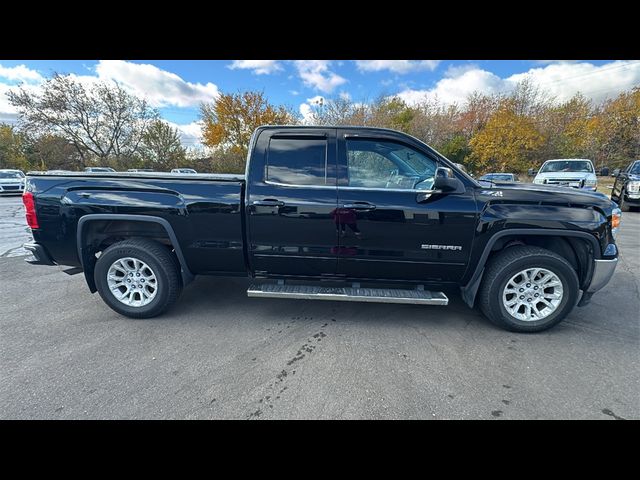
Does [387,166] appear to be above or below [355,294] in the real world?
above

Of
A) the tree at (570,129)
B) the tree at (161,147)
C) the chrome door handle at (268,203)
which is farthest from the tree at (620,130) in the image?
the tree at (161,147)

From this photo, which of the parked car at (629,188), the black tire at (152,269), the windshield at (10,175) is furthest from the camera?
the windshield at (10,175)

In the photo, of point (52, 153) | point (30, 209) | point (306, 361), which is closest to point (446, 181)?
point (306, 361)

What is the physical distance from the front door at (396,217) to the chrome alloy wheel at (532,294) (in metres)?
0.57

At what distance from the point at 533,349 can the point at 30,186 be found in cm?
551

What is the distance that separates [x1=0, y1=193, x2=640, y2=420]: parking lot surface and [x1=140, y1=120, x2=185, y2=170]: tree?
1213 inches

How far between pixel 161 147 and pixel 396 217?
3372cm

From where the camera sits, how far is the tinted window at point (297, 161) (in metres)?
3.02

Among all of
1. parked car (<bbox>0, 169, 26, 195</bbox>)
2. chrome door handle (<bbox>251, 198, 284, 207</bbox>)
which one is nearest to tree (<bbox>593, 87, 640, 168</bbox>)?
chrome door handle (<bbox>251, 198, 284, 207</bbox>)

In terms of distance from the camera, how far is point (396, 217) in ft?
9.47

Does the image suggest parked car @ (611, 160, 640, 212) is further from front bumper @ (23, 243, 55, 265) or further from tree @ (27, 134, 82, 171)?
tree @ (27, 134, 82, 171)

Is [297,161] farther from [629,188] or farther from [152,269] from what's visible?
[629,188]

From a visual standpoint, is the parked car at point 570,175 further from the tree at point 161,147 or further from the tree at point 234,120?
the tree at point 161,147

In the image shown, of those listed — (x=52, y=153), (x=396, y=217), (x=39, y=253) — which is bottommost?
(x=39, y=253)
